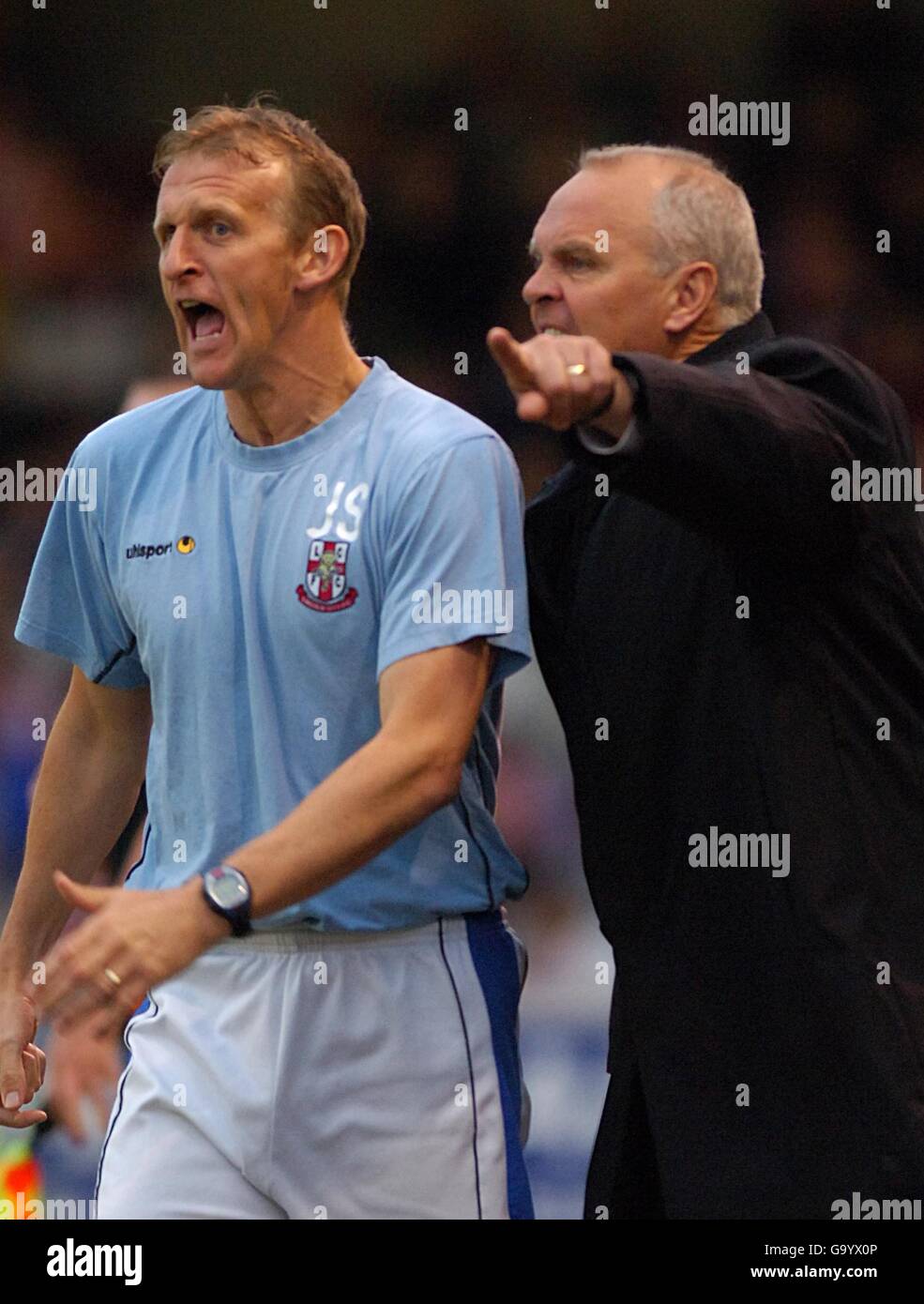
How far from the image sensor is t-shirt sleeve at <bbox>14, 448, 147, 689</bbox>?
9.60ft

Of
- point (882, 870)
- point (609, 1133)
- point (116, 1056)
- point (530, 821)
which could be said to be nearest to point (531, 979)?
point (530, 821)

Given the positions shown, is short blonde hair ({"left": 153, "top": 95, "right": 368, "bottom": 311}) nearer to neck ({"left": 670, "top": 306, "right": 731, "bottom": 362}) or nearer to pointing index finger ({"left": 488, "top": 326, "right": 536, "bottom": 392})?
neck ({"left": 670, "top": 306, "right": 731, "bottom": 362})

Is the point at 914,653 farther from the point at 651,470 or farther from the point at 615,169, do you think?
the point at 615,169

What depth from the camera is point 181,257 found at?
278 cm

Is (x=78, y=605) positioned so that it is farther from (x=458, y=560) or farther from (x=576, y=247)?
(x=576, y=247)

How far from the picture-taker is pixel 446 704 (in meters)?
2.49

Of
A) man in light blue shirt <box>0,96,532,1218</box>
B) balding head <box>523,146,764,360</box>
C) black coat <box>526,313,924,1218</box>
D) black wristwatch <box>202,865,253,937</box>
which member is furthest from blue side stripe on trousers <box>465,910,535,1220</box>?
balding head <box>523,146,764,360</box>

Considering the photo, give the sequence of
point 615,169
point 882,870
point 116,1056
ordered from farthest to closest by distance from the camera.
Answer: point 116,1056
point 615,169
point 882,870

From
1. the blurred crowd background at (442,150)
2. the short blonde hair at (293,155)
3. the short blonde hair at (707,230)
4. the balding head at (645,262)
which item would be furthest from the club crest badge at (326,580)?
the blurred crowd background at (442,150)

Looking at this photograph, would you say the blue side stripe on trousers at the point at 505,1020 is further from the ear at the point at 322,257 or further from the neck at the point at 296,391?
the ear at the point at 322,257

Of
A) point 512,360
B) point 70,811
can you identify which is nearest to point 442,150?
point 70,811

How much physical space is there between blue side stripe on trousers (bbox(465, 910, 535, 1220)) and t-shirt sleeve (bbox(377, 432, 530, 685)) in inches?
14.5

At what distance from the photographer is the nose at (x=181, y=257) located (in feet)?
9.11
